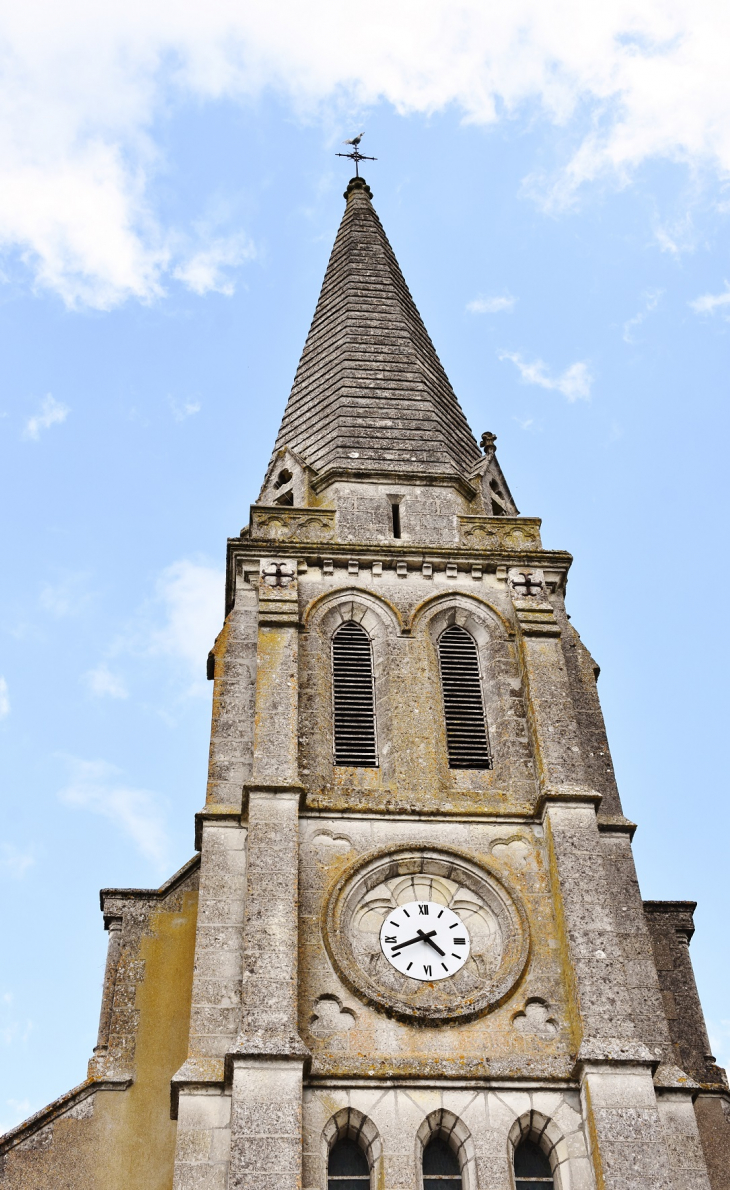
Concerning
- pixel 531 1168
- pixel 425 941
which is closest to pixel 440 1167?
pixel 531 1168

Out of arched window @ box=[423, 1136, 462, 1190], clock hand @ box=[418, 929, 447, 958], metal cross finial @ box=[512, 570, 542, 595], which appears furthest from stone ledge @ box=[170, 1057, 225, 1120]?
metal cross finial @ box=[512, 570, 542, 595]

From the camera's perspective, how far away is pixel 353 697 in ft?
66.1

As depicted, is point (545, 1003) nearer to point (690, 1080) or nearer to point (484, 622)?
point (690, 1080)

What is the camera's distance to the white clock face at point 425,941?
17.0 metres

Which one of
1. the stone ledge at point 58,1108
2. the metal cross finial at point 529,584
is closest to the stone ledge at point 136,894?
the stone ledge at point 58,1108

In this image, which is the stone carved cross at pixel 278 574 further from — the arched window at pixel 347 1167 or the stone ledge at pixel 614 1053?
the arched window at pixel 347 1167

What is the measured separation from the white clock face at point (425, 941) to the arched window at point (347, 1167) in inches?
83.0

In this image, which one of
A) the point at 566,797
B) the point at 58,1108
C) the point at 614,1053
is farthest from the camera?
the point at 566,797

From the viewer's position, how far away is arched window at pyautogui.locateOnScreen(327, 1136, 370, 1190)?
49.5 feet

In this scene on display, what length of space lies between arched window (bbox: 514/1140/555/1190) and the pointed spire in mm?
A: 11213

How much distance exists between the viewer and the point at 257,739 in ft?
60.7

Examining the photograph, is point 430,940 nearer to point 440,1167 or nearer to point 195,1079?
point 440,1167

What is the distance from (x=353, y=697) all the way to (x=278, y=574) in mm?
2244

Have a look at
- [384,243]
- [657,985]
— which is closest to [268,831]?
[657,985]
